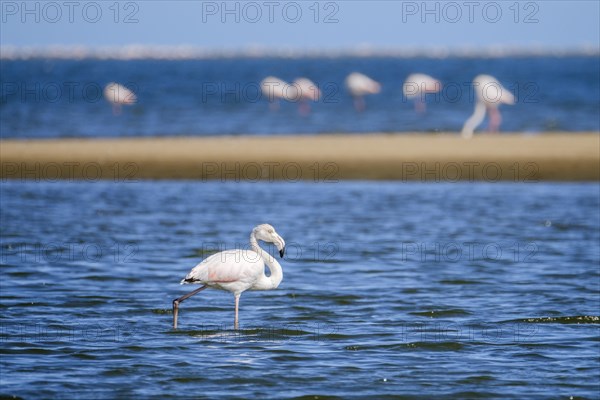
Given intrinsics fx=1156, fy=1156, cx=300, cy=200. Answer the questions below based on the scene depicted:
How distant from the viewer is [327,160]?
20.4m

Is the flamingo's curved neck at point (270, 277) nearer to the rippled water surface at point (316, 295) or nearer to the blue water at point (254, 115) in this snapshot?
the rippled water surface at point (316, 295)

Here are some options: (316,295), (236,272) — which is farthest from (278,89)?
(236,272)

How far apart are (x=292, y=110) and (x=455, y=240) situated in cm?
2355

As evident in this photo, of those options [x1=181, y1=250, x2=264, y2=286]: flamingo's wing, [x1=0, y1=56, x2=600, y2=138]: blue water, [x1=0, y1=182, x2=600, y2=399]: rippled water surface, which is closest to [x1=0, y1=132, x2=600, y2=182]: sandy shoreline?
[x1=0, y1=182, x2=600, y2=399]: rippled water surface

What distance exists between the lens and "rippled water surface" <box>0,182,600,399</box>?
834 cm

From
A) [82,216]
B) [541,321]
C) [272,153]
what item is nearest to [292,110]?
[272,153]

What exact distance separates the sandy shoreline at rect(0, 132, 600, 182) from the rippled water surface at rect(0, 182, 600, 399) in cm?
61

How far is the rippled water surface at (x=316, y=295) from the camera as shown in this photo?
27.4 ft

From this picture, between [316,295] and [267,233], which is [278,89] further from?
[267,233]

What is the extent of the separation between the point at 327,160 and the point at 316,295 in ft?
29.7

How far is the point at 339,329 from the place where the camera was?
9961mm

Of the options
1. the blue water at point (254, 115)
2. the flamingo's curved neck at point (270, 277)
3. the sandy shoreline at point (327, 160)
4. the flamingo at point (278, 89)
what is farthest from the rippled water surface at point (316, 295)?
the flamingo at point (278, 89)

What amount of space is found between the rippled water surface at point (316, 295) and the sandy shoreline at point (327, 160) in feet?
2.02

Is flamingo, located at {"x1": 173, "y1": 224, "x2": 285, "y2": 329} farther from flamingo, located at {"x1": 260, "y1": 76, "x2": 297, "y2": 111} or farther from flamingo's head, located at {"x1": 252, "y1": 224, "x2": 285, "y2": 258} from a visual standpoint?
flamingo, located at {"x1": 260, "y1": 76, "x2": 297, "y2": 111}
